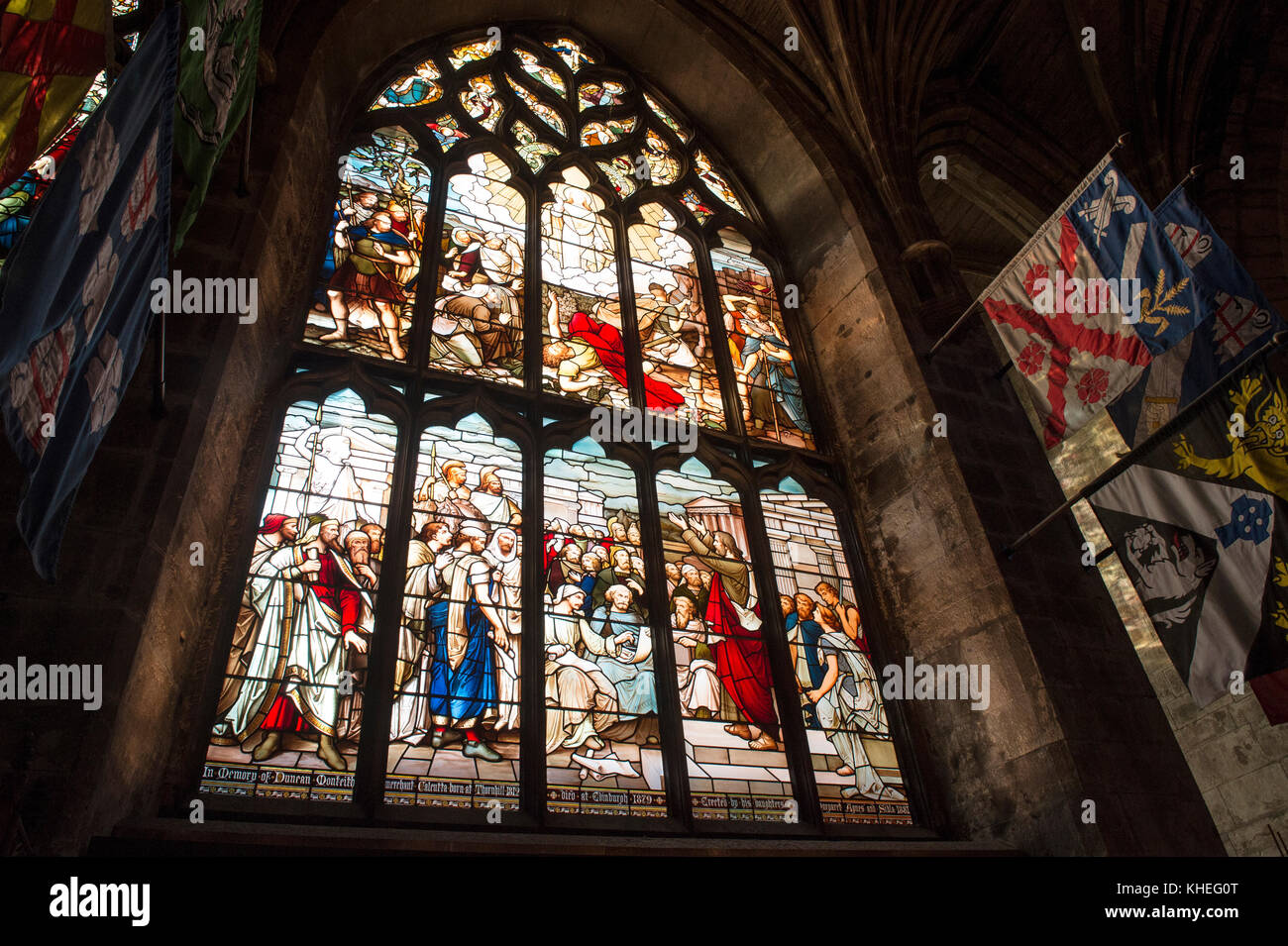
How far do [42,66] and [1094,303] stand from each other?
485cm

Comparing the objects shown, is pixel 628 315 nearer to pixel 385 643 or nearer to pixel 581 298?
pixel 581 298


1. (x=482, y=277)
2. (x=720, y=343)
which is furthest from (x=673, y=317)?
(x=482, y=277)

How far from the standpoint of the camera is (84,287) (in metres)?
2.66

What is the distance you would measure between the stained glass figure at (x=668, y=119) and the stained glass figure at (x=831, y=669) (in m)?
4.14

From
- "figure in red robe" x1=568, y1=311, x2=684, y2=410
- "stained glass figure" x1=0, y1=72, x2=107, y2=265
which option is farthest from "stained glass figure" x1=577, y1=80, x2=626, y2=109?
"stained glass figure" x1=0, y1=72, x2=107, y2=265

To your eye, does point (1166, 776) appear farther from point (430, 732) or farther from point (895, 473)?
point (430, 732)

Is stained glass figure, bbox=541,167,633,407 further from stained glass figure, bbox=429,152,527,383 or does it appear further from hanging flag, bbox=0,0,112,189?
hanging flag, bbox=0,0,112,189

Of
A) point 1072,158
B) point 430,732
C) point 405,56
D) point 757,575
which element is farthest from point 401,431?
point 1072,158

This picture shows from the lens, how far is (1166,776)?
16.2 feet

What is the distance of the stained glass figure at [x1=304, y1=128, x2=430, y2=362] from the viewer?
5762 millimetres

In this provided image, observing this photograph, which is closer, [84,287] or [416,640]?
[84,287]
